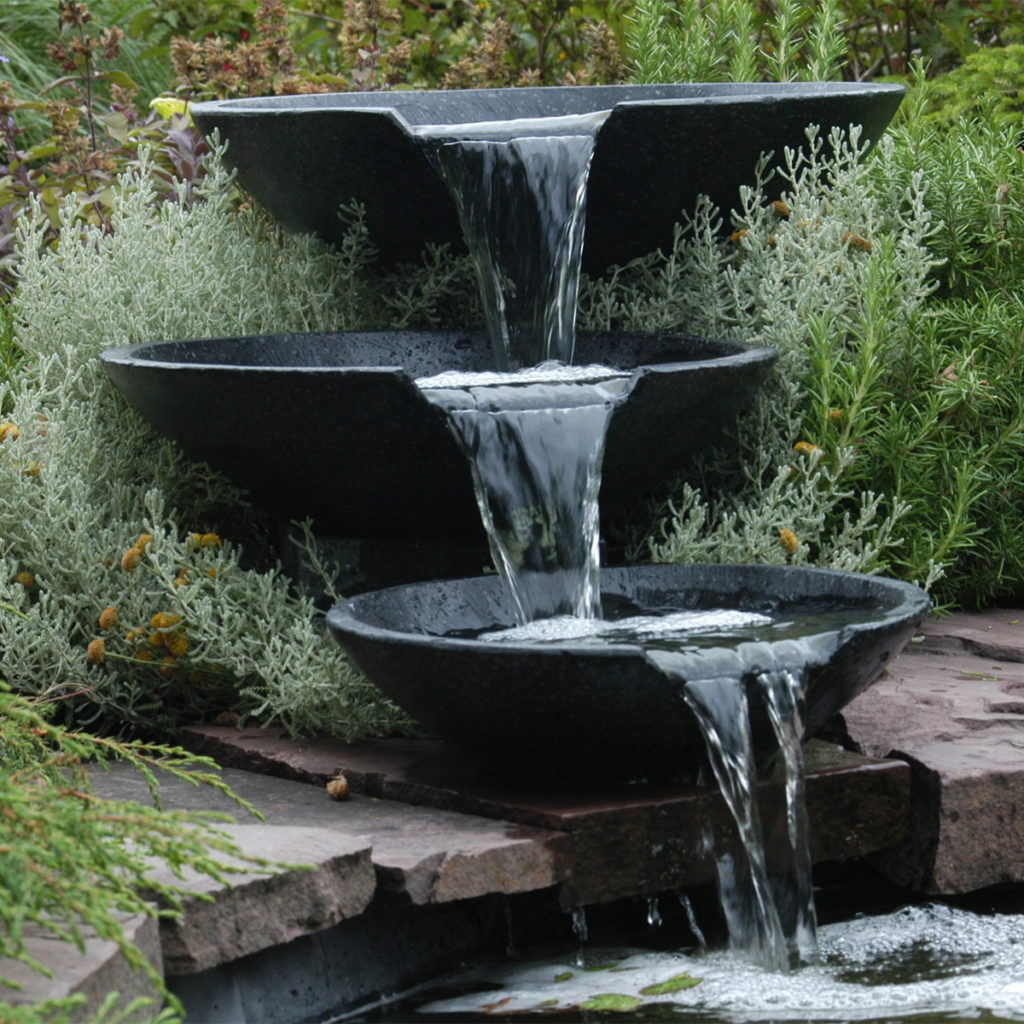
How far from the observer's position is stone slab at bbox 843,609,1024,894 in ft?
9.07

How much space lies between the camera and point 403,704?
272 cm

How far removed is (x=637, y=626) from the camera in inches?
116

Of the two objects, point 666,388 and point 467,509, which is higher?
point 666,388

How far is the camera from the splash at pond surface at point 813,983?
228 centimetres

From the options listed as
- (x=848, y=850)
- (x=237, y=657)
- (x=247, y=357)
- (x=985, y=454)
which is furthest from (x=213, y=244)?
(x=848, y=850)

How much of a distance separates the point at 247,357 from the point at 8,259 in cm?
169

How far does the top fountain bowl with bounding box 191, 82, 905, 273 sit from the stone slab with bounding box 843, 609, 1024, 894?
1.33 meters

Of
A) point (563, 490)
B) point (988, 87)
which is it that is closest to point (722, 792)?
point (563, 490)

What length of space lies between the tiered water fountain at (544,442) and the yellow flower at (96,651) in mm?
479

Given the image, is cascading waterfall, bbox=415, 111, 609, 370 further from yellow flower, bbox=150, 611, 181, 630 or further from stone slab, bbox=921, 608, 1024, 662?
stone slab, bbox=921, 608, 1024, 662

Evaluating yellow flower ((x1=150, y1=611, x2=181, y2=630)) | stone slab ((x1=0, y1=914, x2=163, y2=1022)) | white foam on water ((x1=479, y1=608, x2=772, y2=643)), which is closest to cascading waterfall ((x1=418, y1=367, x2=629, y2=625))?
white foam on water ((x1=479, y1=608, x2=772, y2=643))

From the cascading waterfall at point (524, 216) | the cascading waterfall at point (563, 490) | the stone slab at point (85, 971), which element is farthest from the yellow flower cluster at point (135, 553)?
the stone slab at point (85, 971)

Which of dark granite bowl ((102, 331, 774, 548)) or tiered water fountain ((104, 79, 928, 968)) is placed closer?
tiered water fountain ((104, 79, 928, 968))

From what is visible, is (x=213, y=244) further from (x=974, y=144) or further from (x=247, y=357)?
(x=974, y=144)
